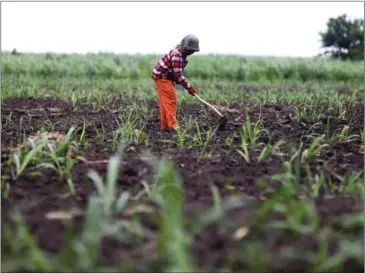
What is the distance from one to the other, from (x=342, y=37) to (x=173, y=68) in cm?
3062

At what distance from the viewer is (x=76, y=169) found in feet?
11.6

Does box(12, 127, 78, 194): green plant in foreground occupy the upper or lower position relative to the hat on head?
lower

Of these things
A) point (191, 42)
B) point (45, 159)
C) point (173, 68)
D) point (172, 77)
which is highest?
point (191, 42)

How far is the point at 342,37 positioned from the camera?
3500 centimetres

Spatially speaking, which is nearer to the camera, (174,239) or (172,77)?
(174,239)

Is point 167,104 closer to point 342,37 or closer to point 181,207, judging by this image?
point 181,207

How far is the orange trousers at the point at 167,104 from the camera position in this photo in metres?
6.21

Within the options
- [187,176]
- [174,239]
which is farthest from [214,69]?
[174,239]

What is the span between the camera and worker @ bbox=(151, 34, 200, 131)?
6180mm

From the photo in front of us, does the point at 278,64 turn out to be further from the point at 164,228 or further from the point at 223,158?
the point at 164,228

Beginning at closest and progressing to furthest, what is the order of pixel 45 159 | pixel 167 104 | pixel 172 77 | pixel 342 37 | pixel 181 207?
pixel 181 207 → pixel 45 159 → pixel 167 104 → pixel 172 77 → pixel 342 37

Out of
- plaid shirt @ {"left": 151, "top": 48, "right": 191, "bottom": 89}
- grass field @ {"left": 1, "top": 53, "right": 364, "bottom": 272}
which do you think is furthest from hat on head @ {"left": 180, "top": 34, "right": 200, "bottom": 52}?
grass field @ {"left": 1, "top": 53, "right": 364, "bottom": 272}

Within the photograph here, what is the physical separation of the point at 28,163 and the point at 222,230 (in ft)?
5.54

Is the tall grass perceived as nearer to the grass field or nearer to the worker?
the worker
